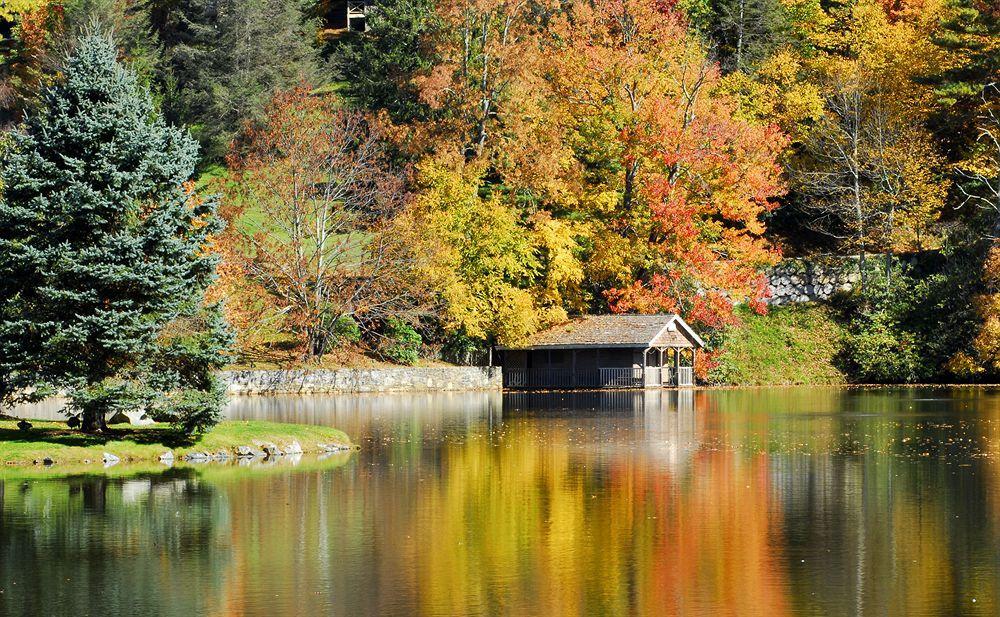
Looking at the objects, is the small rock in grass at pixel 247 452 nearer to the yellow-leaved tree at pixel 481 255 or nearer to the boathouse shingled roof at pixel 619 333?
the yellow-leaved tree at pixel 481 255

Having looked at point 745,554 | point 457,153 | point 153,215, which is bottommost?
point 745,554

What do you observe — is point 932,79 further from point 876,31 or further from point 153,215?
point 153,215

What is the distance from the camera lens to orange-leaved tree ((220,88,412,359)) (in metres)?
58.4

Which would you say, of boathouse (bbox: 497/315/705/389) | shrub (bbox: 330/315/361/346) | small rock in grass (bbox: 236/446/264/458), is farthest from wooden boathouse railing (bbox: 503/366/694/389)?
small rock in grass (bbox: 236/446/264/458)

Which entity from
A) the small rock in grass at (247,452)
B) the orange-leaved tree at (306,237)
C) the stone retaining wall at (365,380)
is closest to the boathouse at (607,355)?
the stone retaining wall at (365,380)

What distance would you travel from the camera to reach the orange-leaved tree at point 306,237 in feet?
192

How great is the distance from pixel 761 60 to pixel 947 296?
18708 mm

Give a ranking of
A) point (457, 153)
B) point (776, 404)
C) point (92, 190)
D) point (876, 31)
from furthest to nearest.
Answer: point (876, 31), point (457, 153), point (776, 404), point (92, 190)

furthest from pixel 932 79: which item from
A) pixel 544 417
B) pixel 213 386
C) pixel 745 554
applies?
pixel 745 554

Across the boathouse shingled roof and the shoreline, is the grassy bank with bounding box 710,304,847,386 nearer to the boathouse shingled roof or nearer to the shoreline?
the boathouse shingled roof

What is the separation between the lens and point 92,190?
28.6 metres

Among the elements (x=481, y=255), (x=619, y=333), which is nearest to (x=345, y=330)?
(x=481, y=255)

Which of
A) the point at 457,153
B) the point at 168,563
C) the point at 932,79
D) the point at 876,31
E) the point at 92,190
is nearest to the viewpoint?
the point at 168,563

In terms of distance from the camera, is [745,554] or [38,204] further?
[38,204]
